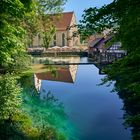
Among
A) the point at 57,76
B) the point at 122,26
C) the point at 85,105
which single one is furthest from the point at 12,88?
the point at 57,76

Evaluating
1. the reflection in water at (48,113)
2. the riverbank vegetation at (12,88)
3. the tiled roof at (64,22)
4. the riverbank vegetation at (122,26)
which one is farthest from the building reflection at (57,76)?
the tiled roof at (64,22)

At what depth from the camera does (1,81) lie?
14.7 meters

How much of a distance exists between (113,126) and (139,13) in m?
12.9

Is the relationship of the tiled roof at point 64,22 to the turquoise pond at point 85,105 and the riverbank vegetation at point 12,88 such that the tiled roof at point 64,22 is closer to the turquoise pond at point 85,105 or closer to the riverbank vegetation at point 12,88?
the turquoise pond at point 85,105

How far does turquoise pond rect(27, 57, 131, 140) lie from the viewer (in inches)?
666

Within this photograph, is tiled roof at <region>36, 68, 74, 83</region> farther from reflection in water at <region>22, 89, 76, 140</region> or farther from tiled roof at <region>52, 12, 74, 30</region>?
tiled roof at <region>52, 12, 74, 30</region>

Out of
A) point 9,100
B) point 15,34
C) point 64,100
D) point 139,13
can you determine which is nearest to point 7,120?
point 9,100

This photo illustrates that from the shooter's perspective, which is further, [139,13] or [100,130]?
[100,130]

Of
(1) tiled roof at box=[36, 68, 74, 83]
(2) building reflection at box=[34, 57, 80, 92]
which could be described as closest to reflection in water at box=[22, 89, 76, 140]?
(2) building reflection at box=[34, 57, 80, 92]

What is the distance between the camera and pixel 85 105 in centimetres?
2367

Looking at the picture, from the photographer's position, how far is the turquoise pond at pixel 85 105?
16922 mm

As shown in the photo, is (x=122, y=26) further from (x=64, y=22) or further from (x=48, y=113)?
(x=64, y=22)

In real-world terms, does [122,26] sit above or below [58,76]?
above

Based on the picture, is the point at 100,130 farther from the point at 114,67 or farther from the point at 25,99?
the point at 114,67
